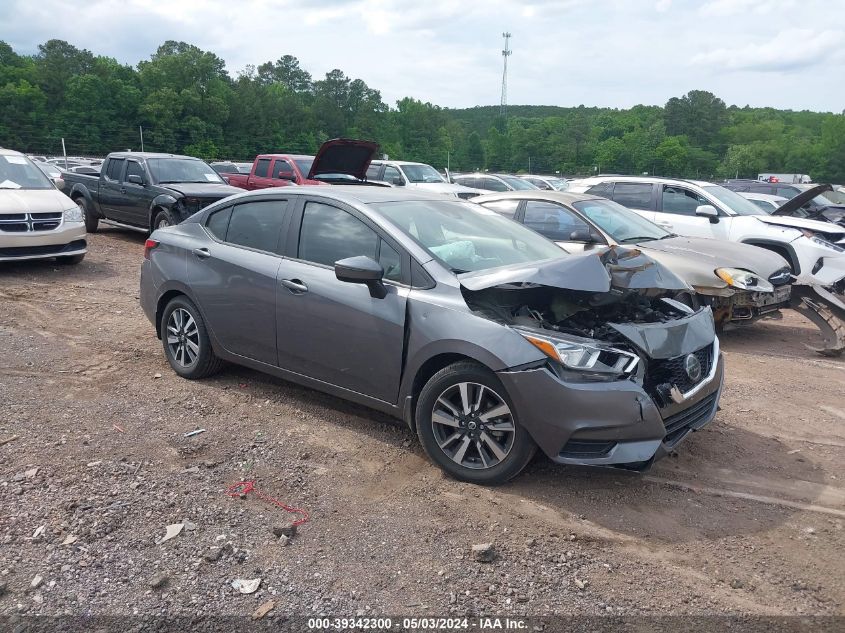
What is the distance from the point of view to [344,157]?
11789 mm

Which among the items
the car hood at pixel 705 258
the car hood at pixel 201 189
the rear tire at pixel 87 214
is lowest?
the rear tire at pixel 87 214

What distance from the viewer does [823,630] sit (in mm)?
2852

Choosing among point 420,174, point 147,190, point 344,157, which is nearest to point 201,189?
point 147,190

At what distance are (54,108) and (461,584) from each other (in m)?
59.4

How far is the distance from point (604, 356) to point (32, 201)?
9.43 m

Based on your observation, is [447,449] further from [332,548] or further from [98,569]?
[98,569]

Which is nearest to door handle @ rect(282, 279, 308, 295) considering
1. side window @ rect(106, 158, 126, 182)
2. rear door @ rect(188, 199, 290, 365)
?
rear door @ rect(188, 199, 290, 365)

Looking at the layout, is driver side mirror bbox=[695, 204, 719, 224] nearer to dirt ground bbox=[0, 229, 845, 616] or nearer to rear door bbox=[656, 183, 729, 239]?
rear door bbox=[656, 183, 729, 239]

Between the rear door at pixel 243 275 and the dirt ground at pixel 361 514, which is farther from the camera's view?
the rear door at pixel 243 275

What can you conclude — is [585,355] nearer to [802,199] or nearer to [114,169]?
[802,199]

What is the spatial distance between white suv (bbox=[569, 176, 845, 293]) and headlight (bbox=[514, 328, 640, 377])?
6815mm

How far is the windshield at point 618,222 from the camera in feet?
25.8

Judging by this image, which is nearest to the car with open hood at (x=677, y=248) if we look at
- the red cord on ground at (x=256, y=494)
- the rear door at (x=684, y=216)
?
the rear door at (x=684, y=216)

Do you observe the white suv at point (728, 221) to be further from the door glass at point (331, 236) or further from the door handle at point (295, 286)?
the door handle at point (295, 286)
